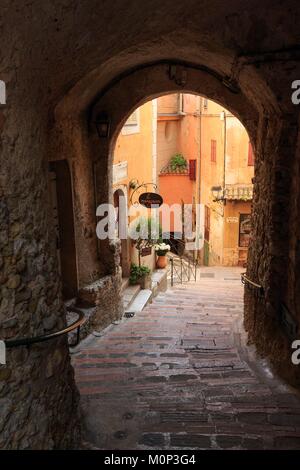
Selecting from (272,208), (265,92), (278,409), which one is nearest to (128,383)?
(278,409)

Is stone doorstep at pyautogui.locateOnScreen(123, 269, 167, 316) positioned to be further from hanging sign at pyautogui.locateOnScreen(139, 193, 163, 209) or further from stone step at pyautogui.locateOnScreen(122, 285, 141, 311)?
hanging sign at pyautogui.locateOnScreen(139, 193, 163, 209)

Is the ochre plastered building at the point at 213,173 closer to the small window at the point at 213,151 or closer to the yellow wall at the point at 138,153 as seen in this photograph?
the small window at the point at 213,151

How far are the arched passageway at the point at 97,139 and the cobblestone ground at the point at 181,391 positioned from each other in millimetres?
463

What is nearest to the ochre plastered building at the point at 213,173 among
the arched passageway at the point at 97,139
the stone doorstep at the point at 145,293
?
the stone doorstep at the point at 145,293

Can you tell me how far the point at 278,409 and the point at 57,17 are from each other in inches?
164

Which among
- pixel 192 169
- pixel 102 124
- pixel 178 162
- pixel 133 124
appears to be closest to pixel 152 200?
pixel 133 124

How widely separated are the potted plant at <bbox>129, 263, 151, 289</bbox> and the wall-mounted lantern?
495 cm

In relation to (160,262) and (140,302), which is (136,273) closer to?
(140,302)

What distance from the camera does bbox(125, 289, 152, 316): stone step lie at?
10.4m

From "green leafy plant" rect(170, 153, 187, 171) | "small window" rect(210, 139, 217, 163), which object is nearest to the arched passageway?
"small window" rect(210, 139, 217, 163)

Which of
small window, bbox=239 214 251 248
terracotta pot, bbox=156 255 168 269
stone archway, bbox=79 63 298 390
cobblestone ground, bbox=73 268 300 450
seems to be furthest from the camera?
small window, bbox=239 214 251 248

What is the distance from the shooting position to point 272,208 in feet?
18.3

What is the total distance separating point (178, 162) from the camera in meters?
24.9

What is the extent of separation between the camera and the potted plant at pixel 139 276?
11922 millimetres
